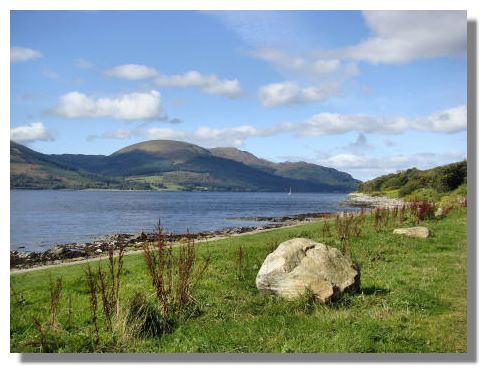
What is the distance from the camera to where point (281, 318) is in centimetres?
1014

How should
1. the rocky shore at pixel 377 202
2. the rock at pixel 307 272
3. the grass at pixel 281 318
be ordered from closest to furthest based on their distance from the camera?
1. the grass at pixel 281 318
2. the rock at pixel 307 272
3. the rocky shore at pixel 377 202

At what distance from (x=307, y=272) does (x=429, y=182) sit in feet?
156

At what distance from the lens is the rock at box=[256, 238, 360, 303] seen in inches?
441

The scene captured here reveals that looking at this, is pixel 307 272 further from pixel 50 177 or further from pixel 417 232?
pixel 50 177

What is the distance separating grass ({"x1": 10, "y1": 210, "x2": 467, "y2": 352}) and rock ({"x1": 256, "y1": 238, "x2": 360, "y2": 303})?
0.28 metres

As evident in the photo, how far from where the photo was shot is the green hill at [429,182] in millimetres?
36594

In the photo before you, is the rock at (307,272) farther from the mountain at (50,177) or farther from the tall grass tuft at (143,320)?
the mountain at (50,177)

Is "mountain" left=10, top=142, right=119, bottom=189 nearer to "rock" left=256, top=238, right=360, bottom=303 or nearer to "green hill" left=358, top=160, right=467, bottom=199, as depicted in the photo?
"green hill" left=358, top=160, right=467, bottom=199

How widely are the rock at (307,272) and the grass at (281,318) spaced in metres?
0.28

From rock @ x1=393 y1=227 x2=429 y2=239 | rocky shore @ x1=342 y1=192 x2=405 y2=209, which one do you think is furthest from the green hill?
rock @ x1=393 y1=227 x2=429 y2=239

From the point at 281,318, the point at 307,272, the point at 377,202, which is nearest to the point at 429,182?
the point at 377,202

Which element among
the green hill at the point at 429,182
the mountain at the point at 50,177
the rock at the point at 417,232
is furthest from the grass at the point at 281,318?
the mountain at the point at 50,177
